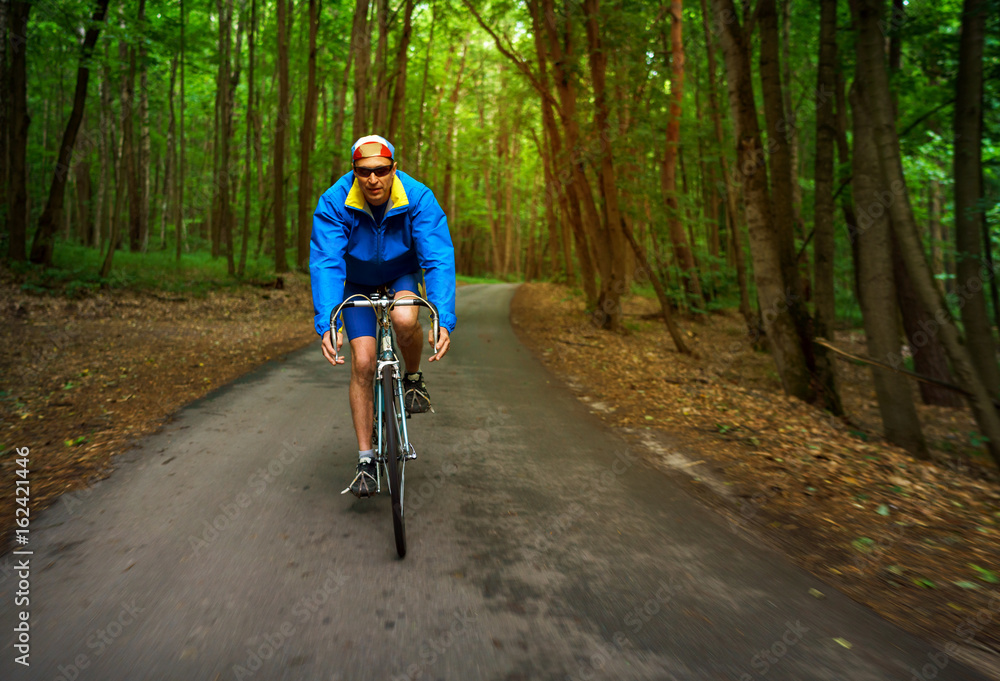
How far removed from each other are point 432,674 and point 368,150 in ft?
9.00

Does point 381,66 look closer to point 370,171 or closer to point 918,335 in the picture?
point 918,335

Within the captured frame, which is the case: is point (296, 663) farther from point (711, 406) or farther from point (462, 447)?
point (711, 406)

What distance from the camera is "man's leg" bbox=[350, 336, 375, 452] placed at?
11.8 feet

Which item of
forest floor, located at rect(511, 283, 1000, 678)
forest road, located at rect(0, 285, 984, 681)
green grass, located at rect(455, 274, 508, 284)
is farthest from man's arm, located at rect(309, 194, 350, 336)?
green grass, located at rect(455, 274, 508, 284)

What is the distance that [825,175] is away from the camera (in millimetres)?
9641

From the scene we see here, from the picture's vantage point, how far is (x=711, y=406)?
24.0 feet

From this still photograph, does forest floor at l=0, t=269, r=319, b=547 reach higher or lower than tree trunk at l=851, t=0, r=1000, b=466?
lower

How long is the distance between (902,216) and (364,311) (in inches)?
237

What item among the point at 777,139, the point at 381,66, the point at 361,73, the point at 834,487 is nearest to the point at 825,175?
the point at 777,139

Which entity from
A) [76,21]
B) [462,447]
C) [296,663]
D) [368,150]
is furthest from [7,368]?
[76,21]

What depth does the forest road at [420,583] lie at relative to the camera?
2.29 metres

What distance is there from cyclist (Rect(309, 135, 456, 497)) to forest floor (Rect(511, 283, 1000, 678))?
7.71 feet

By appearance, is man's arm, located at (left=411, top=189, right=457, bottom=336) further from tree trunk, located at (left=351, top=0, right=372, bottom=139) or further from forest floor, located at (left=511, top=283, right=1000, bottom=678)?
tree trunk, located at (left=351, top=0, right=372, bottom=139)

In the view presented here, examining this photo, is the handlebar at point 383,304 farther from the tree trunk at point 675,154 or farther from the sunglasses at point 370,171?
the tree trunk at point 675,154
